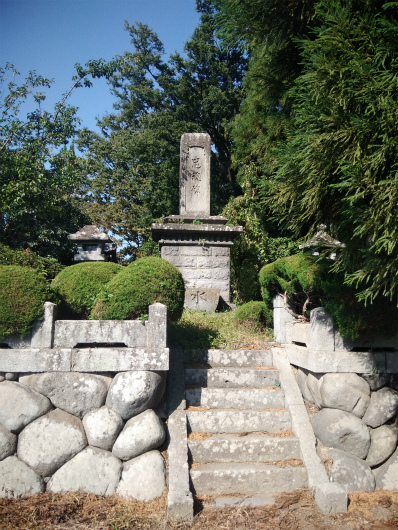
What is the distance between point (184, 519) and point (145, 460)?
0.68m

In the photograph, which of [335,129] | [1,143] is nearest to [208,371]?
[335,129]

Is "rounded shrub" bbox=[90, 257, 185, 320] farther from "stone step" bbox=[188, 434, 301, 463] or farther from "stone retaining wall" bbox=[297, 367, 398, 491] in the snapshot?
"stone retaining wall" bbox=[297, 367, 398, 491]

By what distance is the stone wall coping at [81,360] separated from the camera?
4.20 meters

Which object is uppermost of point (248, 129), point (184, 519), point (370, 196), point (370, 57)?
point (248, 129)

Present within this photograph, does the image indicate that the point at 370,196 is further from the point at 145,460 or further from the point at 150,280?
the point at 145,460

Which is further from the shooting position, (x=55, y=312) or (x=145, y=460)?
(x=55, y=312)

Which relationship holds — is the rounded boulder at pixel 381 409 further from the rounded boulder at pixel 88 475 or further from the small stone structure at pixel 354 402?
the rounded boulder at pixel 88 475

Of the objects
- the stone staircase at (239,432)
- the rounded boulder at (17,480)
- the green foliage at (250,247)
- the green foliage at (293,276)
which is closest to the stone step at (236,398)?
the stone staircase at (239,432)

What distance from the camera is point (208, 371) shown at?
5.16 metres

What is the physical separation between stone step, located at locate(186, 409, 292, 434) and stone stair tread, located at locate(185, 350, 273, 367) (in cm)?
81

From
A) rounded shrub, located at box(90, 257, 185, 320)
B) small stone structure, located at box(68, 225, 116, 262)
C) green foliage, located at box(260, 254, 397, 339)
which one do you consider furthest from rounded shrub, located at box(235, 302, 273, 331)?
small stone structure, located at box(68, 225, 116, 262)

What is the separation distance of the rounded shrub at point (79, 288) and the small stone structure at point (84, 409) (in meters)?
0.71

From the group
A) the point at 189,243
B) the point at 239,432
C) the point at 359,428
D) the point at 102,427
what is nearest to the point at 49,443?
the point at 102,427

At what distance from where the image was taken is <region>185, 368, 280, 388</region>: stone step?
5121mm
